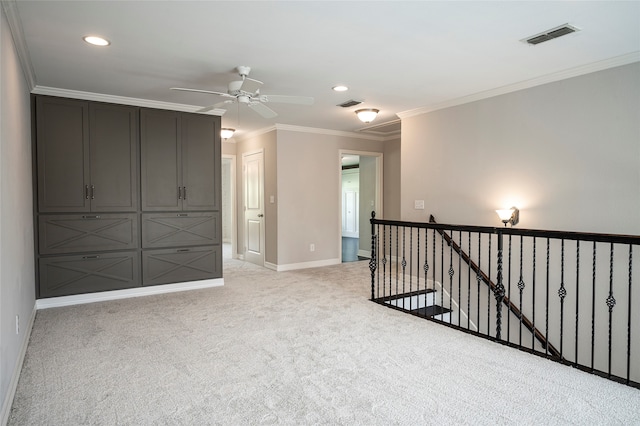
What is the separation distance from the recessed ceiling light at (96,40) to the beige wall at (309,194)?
11.7 feet

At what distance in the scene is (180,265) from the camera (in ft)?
17.3

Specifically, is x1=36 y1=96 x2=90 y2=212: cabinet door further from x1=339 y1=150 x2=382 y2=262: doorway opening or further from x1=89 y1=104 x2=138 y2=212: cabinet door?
x1=339 y1=150 x2=382 y2=262: doorway opening

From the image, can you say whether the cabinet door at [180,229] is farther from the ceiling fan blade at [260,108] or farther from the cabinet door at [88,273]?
the ceiling fan blade at [260,108]

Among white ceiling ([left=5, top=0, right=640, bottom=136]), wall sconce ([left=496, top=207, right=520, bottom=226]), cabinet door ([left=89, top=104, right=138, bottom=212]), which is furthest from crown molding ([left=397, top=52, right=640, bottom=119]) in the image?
cabinet door ([left=89, top=104, right=138, bottom=212])

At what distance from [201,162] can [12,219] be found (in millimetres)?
2791

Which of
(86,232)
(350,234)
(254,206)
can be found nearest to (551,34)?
(86,232)

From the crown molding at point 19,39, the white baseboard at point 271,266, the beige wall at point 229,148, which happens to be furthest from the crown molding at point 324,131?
the crown molding at point 19,39

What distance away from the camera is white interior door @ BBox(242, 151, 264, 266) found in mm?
7113

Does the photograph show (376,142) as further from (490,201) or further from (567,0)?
(567,0)

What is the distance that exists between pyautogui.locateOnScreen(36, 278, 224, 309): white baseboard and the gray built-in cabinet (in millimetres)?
65

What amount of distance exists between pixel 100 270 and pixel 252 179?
10.7 feet

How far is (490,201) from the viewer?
4723mm

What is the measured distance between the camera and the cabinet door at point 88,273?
14.6ft

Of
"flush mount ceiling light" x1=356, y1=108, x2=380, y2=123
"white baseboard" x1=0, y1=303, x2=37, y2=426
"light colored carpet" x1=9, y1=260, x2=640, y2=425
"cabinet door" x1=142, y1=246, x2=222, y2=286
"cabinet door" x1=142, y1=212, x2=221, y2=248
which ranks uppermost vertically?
"flush mount ceiling light" x1=356, y1=108, x2=380, y2=123
